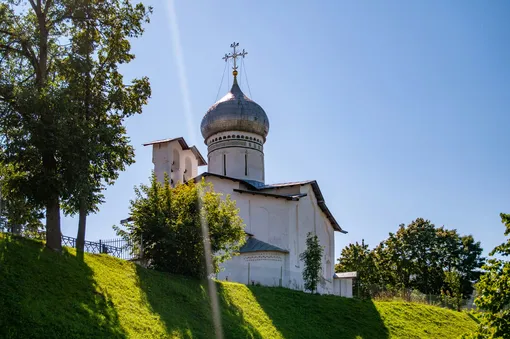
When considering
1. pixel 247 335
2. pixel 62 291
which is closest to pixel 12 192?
pixel 62 291

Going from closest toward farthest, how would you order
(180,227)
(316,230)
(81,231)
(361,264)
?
(81,231) < (180,227) < (316,230) < (361,264)

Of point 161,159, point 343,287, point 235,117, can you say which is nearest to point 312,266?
point 161,159

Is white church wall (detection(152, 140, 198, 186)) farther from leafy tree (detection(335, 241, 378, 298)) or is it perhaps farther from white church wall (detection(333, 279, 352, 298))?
leafy tree (detection(335, 241, 378, 298))

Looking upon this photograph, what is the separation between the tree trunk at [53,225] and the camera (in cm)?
1731

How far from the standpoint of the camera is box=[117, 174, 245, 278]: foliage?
21391 millimetres

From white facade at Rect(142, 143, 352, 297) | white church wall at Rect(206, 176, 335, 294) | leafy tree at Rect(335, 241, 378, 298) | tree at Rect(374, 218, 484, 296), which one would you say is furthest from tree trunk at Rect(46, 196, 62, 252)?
tree at Rect(374, 218, 484, 296)

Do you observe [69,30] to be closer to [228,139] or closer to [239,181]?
[239,181]

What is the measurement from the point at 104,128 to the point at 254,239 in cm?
1418

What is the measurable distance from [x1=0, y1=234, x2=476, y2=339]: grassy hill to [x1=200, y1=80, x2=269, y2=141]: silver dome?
13959 mm

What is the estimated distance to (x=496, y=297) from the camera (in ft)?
48.2

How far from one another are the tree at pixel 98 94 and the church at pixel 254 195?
22.3ft

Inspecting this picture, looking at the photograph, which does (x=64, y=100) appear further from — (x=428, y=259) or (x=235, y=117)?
(x=428, y=259)

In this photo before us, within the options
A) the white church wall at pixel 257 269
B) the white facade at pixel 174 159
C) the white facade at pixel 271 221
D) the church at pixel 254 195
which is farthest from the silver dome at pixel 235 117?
the white church wall at pixel 257 269

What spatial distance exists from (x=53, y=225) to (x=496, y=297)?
477 inches
